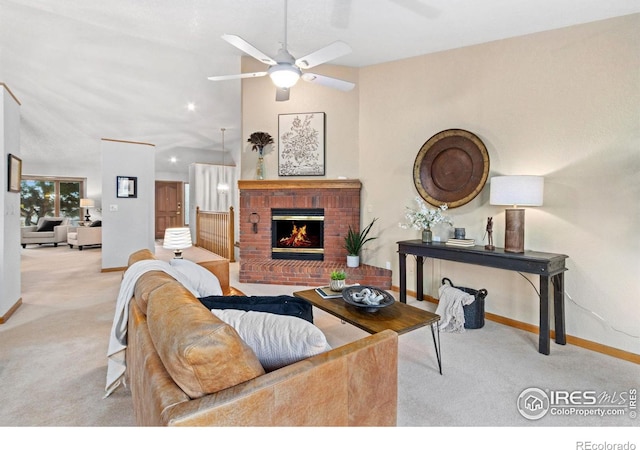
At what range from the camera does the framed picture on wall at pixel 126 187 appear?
18.5 ft

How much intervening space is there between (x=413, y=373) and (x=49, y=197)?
1118cm

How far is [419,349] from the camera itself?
2.66m

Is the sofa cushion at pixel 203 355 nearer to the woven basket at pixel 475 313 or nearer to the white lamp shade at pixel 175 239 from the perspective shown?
the white lamp shade at pixel 175 239

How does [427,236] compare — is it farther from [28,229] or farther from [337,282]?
[28,229]

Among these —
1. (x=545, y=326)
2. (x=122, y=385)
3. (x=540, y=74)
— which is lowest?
(x=122, y=385)

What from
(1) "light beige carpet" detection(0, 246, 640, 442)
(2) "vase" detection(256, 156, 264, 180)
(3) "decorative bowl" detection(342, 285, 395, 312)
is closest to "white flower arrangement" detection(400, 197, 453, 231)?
(1) "light beige carpet" detection(0, 246, 640, 442)

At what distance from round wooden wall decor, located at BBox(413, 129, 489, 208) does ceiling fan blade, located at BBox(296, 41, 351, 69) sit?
180 centimetres

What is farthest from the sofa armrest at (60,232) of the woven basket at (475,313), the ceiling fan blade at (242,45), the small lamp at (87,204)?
the woven basket at (475,313)

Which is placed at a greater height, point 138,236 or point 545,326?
point 138,236

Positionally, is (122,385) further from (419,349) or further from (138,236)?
(138,236)

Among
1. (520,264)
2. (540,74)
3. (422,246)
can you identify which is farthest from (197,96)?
(520,264)

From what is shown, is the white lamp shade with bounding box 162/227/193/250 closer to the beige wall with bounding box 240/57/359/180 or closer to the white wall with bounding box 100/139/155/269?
the beige wall with bounding box 240/57/359/180

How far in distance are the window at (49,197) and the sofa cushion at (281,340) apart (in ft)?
35.4
